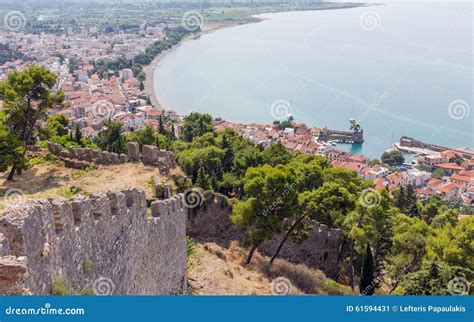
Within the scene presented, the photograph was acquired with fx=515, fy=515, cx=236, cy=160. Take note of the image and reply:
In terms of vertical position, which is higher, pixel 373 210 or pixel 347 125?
pixel 373 210

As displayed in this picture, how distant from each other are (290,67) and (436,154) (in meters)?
33.0

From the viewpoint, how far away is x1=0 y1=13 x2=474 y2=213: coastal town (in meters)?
47.1

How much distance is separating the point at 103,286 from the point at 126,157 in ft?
23.6

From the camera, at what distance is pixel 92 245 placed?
5594 mm

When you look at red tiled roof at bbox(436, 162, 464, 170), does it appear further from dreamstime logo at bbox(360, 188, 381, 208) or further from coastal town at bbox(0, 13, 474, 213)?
dreamstime logo at bbox(360, 188, 381, 208)

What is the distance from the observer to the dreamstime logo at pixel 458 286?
887 centimetres

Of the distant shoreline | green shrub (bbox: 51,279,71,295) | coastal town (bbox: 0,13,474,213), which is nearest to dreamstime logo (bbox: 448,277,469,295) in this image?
green shrub (bbox: 51,279,71,295)

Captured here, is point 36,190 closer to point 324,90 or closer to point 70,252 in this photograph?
point 70,252

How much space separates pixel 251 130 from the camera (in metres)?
52.0

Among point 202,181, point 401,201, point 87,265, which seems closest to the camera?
point 87,265

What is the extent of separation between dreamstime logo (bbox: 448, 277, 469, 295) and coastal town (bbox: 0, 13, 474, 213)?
39.2ft

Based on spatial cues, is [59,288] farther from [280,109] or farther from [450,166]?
[280,109]

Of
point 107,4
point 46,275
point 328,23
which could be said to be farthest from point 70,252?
point 107,4

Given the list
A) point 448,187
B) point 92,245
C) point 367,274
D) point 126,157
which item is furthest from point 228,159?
point 448,187
